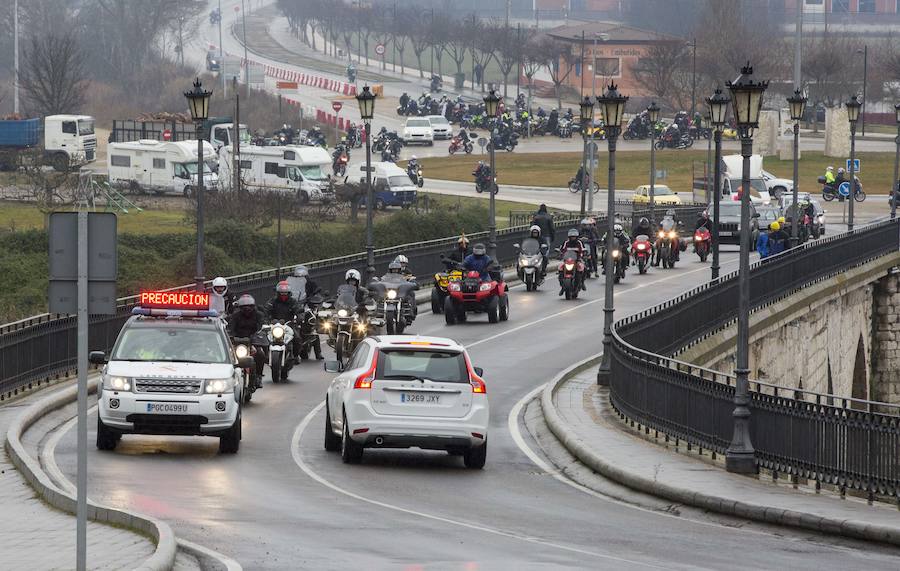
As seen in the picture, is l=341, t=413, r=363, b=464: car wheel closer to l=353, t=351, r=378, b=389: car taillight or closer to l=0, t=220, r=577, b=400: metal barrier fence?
l=353, t=351, r=378, b=389: car taillight

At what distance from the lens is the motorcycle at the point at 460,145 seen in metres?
106

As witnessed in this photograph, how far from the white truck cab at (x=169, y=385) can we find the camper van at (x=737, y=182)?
4558 cm

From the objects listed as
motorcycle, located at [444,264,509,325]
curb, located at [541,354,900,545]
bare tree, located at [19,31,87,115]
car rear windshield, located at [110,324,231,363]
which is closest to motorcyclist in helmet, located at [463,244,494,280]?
motorcycle, located at [444,264,509,325]

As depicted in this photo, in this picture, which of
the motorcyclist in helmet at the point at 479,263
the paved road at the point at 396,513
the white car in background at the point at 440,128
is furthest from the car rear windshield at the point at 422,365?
the white car in background at the point at 440,128

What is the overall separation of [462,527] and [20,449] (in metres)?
6.23

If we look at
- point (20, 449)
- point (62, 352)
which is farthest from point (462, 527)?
point (62, 352)

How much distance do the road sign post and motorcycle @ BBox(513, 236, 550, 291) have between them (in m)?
33.0

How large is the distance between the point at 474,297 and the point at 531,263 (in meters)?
6.64

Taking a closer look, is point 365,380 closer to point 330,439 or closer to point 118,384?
point 330,439

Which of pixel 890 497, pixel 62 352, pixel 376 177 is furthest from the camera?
pixel 376 177

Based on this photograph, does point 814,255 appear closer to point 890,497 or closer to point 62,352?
point 62,352

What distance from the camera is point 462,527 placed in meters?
16.8

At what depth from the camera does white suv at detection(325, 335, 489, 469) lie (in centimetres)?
2083

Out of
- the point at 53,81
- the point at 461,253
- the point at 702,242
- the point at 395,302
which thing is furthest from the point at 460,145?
the point at 395,302
